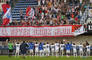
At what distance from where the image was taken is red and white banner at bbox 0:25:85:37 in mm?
47438

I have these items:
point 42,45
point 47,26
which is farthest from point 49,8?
point 42,45

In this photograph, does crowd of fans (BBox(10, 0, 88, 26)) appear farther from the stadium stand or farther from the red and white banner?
the red and white banner

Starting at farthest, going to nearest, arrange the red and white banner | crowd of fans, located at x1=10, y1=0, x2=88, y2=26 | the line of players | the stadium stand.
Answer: the stadium stand < crowd of fans, located at x1=10, y1=0, x2=88, y2=26 < the red and white banner < the line of players

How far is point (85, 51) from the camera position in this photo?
45750 millimetres

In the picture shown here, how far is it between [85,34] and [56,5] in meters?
6.43

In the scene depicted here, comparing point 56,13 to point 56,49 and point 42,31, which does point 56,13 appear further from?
point 56,49

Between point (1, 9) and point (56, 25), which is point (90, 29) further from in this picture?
point (1, 9)

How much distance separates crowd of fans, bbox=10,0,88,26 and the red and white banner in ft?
3.05

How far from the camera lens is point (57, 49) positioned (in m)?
45.7

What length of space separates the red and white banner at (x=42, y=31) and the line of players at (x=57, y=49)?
6.67 ft

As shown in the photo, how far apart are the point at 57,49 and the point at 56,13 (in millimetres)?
6827

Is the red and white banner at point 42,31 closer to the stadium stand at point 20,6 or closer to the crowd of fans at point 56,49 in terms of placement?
the crowd of fans at point 56,49

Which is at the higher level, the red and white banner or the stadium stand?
the stadium stand

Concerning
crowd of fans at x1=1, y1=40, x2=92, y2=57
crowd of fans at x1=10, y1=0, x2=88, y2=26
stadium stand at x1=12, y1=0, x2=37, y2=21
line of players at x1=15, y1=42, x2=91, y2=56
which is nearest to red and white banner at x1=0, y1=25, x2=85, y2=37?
crowd of fans at x1=10, y1=0, x2=88, y2=26
